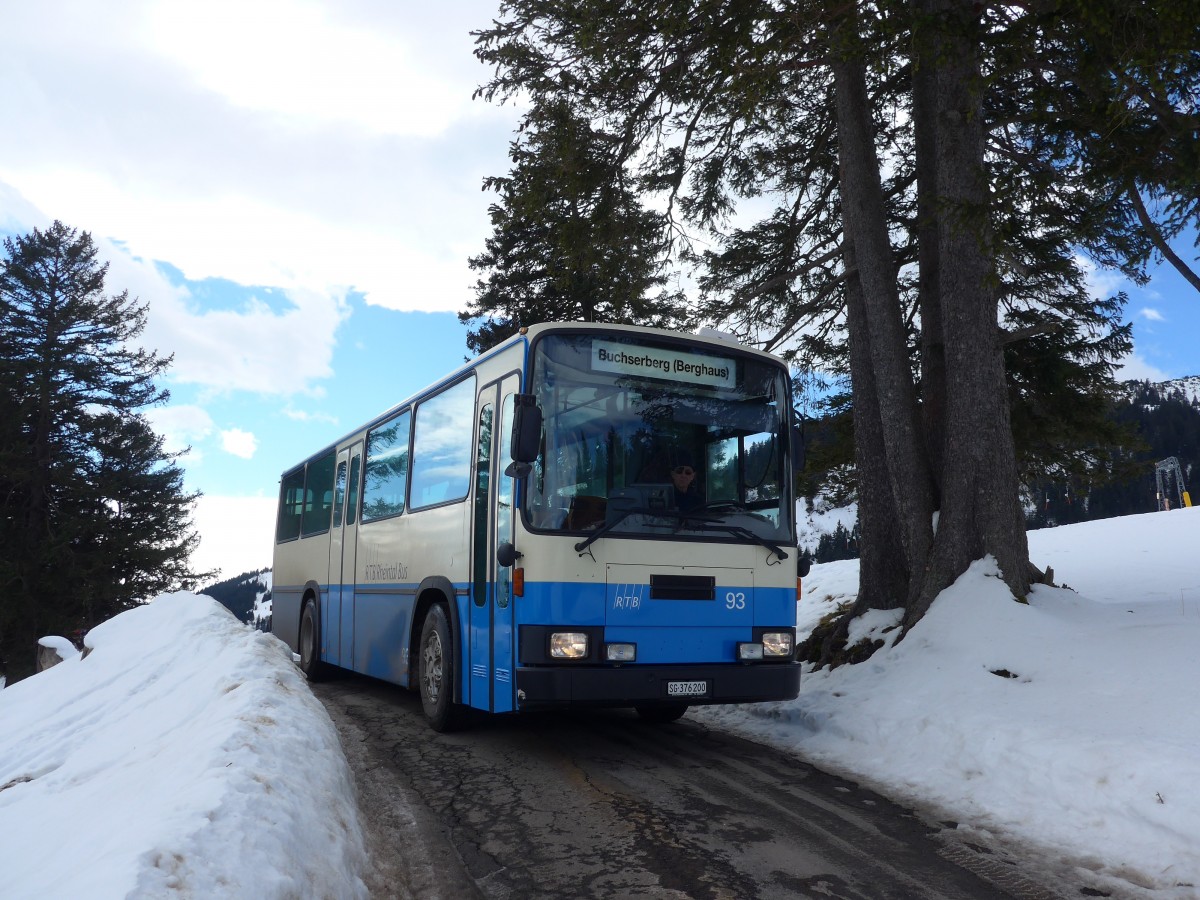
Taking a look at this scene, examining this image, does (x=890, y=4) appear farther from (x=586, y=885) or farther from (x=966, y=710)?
(x=586, y=885)

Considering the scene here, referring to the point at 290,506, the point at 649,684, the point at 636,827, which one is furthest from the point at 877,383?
the point at 290,506

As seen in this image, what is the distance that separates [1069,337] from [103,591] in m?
33.0

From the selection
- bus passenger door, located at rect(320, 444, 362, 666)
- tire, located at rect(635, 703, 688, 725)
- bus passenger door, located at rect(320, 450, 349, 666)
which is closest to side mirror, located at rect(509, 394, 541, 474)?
tire, located at rect(635, 703, 688, 725)

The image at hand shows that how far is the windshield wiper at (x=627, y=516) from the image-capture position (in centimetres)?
674

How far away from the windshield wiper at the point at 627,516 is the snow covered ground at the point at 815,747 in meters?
2.20

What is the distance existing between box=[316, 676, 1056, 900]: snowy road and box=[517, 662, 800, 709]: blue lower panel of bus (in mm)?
543

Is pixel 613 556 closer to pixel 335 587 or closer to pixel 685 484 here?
pixel 685 484

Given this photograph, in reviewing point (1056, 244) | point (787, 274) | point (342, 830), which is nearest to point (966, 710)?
point (342, 830)

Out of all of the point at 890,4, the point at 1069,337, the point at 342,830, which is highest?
the point at 890,4

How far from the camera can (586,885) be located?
442 cm

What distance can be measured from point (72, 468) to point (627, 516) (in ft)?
111

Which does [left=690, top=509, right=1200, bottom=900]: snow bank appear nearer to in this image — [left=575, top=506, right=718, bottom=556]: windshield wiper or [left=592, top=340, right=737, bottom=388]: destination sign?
[left=575, top=506, right=718, bottom=556]: windshield wiper

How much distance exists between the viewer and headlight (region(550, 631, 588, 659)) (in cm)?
661

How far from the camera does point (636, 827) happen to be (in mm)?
5348
